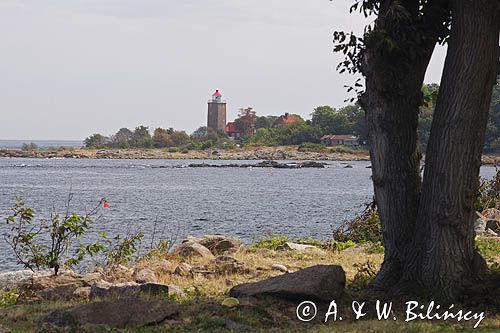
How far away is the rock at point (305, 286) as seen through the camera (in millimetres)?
10445

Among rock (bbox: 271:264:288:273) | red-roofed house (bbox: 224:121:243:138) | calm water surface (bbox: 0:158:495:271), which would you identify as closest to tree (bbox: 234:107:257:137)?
red-roofed house (bbox: 224:121:243:138)

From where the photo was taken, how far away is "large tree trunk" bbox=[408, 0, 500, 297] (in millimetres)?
10719

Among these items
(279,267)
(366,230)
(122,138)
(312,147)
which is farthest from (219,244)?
(122,138)

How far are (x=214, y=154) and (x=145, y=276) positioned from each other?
149 metres

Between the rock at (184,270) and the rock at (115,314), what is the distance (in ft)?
11.7

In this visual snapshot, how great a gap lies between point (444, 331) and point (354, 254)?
7453mm

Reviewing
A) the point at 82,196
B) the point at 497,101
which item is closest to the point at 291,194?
the point at 82,196

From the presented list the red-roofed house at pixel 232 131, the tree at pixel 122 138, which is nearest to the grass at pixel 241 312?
the tree at pixel 122 138

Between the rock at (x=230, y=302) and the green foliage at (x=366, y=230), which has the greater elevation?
the rock at (x=230, y=302)

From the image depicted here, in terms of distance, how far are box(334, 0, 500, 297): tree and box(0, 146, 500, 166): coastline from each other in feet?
446

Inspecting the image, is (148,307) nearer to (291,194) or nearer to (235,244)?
(235,244)

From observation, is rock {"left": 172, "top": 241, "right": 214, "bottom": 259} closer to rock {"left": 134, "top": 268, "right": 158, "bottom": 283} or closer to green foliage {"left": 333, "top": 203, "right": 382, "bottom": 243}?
rock {"left": 134, "top": 268, "right": 158, "bottom": 283}

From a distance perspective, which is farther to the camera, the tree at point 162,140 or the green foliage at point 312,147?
the tree at point 162,140

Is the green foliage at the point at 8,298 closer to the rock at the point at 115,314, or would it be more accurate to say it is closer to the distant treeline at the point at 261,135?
the rock at the point at 115,314
